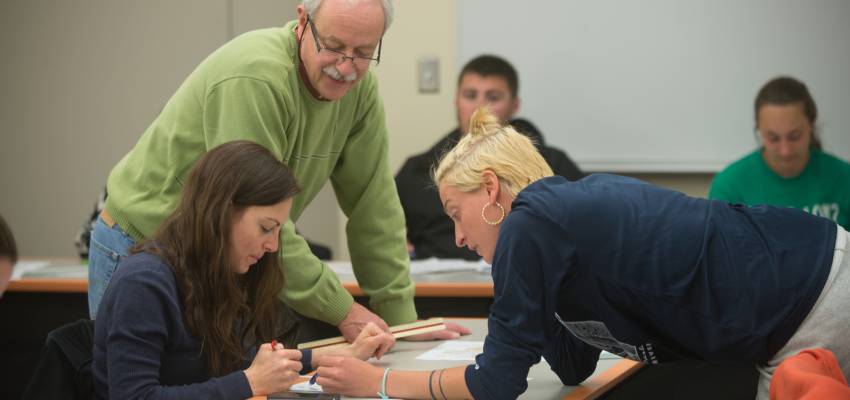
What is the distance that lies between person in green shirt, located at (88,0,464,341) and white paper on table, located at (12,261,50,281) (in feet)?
4.97

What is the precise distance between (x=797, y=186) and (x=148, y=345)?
3.09m

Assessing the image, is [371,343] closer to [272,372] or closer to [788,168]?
[272,372]

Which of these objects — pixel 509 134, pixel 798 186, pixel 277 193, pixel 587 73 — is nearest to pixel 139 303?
pixel 277 193

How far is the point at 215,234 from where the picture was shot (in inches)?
78.9

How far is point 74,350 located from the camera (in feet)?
6.46

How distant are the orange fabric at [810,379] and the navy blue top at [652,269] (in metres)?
0.11

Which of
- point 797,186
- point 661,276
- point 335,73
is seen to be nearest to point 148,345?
point 335,73

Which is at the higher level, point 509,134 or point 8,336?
point 509,134

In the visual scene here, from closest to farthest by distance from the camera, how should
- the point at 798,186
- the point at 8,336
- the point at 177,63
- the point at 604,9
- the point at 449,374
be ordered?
the point at 449,374 < the point at 8,336 < the point at 798,186 < the point at 604,9 < the point at 177,63

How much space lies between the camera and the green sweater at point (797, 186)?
4164 mm

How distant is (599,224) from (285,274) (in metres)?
0.85

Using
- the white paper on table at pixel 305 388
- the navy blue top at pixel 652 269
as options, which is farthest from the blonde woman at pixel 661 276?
the white paper on table at pixel 305 388

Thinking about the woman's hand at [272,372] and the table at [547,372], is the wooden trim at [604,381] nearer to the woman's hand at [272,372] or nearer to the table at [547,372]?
the table at [547,372]

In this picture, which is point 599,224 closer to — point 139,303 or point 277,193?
point 277,193
